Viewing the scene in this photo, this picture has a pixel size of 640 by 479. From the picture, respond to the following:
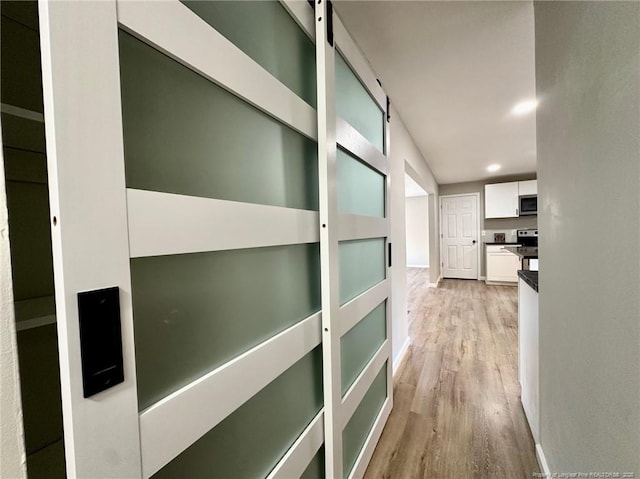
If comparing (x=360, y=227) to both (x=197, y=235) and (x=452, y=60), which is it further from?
(x=452, y=60)

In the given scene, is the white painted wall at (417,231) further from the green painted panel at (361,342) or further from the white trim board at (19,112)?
the white trim board at (19,112)

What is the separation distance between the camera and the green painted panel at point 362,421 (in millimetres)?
1314

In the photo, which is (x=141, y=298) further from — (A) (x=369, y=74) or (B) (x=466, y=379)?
(B) (x=466, y=379)

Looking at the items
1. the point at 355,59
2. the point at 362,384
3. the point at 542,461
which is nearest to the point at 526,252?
the point at 542,461

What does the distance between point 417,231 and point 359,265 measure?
8.23m

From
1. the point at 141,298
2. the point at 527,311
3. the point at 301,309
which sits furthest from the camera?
the point at 527,311

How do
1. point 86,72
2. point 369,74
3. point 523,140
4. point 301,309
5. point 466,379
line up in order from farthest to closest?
point 523,140, point 466,379, point 369,74, point 301,309, point 86,72

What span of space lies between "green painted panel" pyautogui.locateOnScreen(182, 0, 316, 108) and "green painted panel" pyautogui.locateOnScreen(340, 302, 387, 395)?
107 centimetres

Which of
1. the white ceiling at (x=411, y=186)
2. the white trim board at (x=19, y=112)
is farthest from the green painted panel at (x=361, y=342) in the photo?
the white ceiling at (x=411, y=186)

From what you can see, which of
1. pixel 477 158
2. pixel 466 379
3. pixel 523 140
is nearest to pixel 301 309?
pixel 466 379

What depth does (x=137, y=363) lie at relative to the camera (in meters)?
0.51

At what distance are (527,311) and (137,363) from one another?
2.13 meters

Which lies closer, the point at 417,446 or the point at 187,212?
the point at 187,212

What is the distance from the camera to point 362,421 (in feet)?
4.91
